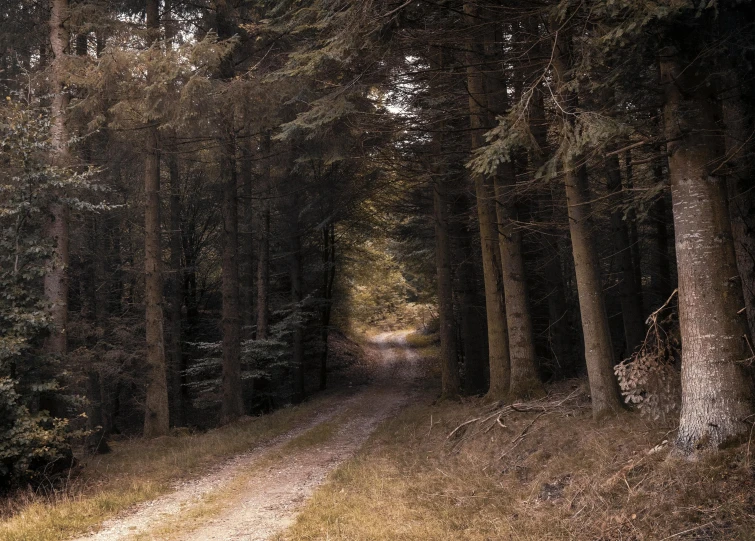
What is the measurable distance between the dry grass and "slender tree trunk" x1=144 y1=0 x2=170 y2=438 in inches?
257

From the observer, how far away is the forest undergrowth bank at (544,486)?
179 inches

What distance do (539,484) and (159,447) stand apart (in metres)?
8.97

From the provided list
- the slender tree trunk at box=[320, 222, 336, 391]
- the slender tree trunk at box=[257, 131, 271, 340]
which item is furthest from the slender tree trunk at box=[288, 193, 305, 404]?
the slender tree trunk at box=[320, 222, 336, 391]

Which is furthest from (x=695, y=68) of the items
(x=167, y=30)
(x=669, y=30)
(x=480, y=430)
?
(x=167, y=30)

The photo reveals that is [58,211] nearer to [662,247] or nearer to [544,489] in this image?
[544,489]

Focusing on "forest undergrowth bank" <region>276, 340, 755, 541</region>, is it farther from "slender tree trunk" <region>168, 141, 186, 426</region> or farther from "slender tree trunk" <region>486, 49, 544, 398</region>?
"slender tree trunk" <region>168, 141, 186, 426</region>

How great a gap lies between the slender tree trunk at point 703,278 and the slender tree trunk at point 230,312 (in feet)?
41.3

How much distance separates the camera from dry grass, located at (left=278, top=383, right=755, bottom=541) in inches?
178

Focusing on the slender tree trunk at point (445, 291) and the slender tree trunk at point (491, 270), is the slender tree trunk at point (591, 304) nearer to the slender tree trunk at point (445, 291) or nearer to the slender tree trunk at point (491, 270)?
the slender tree trunk at point (491, 270)

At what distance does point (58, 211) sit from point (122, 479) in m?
5.49

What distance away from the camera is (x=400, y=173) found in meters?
14.4

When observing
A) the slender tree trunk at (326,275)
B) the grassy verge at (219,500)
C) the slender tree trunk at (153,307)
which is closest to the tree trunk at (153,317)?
the slender tree trunk at (153,307)

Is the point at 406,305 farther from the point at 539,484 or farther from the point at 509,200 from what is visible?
the point at 539,484

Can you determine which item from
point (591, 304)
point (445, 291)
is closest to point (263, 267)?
point (445, 291)
